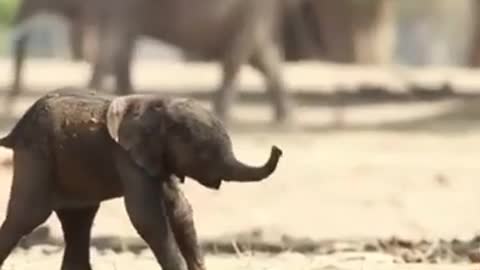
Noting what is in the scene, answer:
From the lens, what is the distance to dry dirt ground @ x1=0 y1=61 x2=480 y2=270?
6.87 metres

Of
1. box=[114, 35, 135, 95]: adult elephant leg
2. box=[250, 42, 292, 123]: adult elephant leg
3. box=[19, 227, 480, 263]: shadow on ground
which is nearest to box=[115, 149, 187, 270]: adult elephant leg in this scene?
box=[19, 227, 480, 263]: shadow on ground

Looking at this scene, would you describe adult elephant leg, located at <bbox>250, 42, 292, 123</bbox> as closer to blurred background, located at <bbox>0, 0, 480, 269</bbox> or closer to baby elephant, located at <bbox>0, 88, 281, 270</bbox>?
blurred background, located at <bbox>0, 0, 480, 269</bbox>

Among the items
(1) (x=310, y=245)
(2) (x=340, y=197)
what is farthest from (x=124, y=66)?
(1) (x=310, y=245)

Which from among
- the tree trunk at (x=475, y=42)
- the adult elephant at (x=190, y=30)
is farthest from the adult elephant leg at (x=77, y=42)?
the adult elephant at (x=190, y=30)

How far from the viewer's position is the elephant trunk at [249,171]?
5.02 m

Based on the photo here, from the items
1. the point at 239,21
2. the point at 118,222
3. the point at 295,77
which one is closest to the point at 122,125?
the point at 118,222

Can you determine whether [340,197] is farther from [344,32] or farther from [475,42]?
[475,42]

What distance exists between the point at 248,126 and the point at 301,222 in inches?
239

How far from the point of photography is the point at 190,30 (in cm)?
1436

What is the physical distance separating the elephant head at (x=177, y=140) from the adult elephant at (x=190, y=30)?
890 cm

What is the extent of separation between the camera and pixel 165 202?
5.24 m

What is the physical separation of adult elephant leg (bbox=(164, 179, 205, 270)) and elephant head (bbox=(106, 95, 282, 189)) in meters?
0.07

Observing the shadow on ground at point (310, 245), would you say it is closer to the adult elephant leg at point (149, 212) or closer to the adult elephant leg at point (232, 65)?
the adult elephant leg at point (149, 212)

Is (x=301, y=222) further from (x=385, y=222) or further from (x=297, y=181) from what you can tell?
(x=297, y=181)
